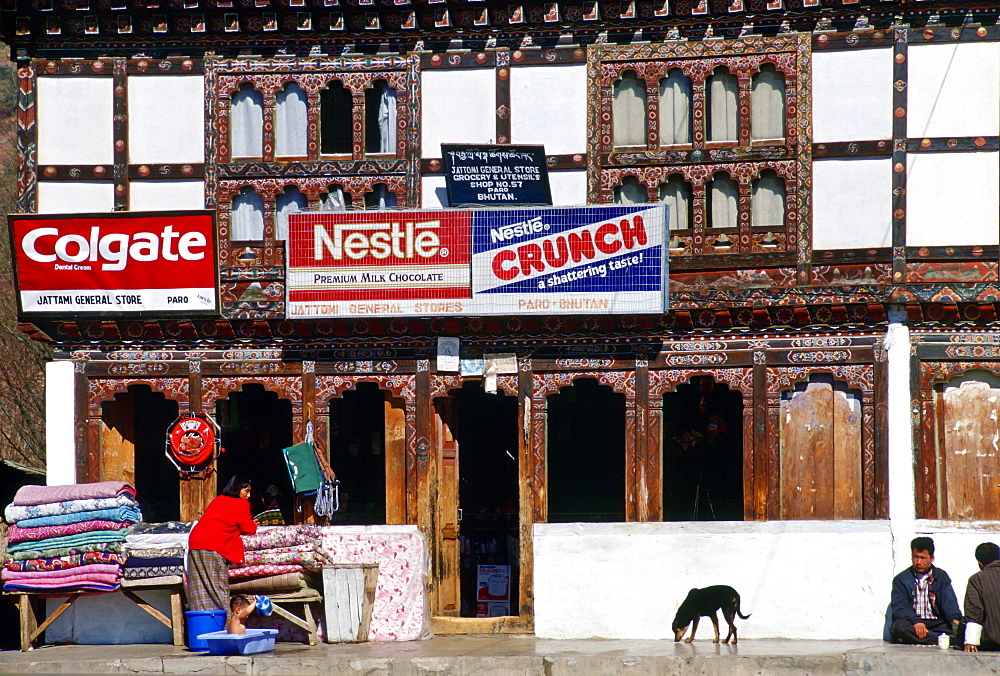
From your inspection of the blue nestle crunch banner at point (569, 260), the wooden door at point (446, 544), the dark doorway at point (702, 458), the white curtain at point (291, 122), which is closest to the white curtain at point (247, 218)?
the white curtain at point (291, 122)

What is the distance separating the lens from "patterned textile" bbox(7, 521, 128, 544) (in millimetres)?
13742

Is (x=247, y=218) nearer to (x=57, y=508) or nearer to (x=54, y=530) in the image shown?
(x=57, y=508)

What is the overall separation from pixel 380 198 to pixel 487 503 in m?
5.11

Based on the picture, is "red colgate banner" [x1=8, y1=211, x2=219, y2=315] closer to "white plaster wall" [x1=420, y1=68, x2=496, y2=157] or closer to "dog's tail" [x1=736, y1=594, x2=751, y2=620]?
"white plaster wall" [x1=420, y1=68, x2=496, y2=157]

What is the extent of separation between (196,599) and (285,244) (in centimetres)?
405

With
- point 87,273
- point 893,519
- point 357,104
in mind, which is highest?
point 357,104

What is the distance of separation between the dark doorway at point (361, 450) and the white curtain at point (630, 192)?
192 inches

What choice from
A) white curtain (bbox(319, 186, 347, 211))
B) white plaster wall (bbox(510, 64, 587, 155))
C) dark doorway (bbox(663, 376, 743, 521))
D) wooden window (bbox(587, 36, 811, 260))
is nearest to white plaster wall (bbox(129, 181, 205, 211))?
white curtain (bbox(319, 186, 347, 211))

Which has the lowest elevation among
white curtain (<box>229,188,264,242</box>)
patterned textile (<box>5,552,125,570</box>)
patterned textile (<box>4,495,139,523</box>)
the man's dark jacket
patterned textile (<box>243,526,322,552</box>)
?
the man's dark jacket

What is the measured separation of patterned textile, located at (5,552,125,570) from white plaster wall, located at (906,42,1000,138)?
9789mm

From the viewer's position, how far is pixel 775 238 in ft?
46.8

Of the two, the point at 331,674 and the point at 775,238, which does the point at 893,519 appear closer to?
the point at 775,238

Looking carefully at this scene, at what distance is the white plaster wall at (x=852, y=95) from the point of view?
13.9 m

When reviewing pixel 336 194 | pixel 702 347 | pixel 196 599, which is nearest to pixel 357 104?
pixel 336 194
